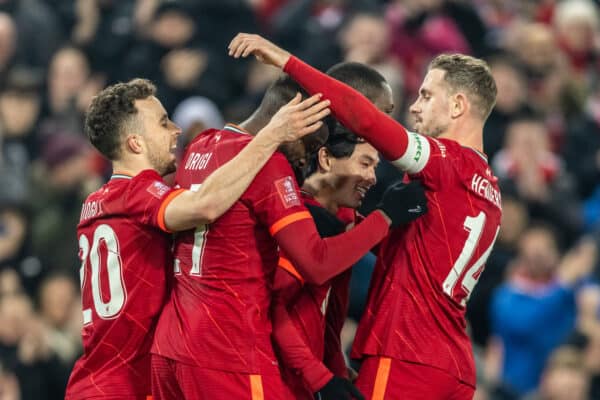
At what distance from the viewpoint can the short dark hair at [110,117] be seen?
5.91 meters

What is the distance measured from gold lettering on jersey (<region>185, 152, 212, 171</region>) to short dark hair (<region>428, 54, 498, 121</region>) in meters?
1.06

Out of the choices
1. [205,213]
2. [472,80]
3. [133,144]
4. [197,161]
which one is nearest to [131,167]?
[133,144]

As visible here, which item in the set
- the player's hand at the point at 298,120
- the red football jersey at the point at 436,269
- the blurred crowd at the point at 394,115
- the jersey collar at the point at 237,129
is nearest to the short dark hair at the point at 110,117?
the jersey collar at the point at 237,129

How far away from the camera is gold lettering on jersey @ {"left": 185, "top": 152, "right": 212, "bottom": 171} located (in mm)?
5662

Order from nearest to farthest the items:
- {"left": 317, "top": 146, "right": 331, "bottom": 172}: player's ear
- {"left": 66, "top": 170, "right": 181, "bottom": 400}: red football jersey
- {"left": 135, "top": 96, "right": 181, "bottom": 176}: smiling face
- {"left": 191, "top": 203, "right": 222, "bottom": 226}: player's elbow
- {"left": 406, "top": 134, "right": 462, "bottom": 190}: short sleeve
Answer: {"left": 191, "top": 203, "right": 222, "bottom": 226}: player's elbow < {"left": 406, "top": 134, "right": 462, "bottom": 190}: short sleeve < {"left": 66, "top": 170, "right": 181, "bottom": 400}: red football jersey < {"left": 135, "top": 96, "right": 181, "bottom": 176}: smiling face < {"left": 317, "top": 146, "right": 331, "bottom": 172}: player's ear

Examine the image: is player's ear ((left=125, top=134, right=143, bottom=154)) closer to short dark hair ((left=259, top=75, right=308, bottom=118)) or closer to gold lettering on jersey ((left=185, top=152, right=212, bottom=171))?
gold lettering on jersey ((left=185, top=152, right=212, bottom=171))

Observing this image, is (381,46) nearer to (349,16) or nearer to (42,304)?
(349,16)

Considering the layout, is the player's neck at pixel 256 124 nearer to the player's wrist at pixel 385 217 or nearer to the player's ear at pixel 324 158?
the player's ear at pixel 324 158

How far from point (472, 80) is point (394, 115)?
4.71 metres

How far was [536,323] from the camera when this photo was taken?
9555 millimetres

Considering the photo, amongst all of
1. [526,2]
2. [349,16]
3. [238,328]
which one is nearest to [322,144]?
[238,328]

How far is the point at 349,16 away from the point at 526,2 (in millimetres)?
2531

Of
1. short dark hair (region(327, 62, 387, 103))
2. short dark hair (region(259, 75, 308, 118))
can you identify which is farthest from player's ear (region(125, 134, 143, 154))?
short dark hair (region(327, 62, 387, 103))

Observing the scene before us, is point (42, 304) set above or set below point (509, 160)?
below
